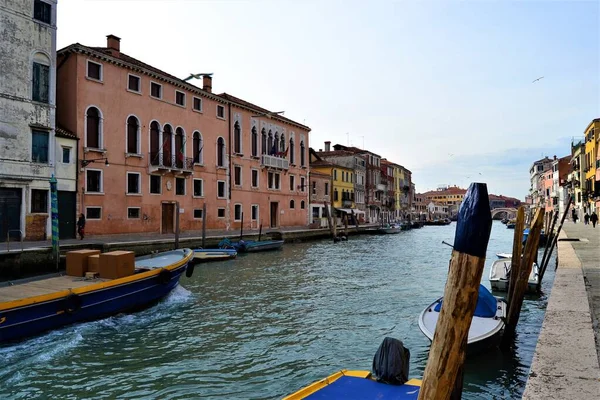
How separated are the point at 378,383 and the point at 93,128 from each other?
18.8 meters

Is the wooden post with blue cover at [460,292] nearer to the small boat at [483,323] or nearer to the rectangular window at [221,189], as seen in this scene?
the small boat at [483,323]

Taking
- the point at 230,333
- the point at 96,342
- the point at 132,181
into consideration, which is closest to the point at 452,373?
the point at 230,333

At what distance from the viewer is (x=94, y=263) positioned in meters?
8.85

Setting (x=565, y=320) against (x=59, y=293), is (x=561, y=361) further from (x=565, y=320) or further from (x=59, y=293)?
(x=59, y=293)

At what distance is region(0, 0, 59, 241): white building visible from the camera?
15766 mm

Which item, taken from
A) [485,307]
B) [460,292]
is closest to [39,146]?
[485,307]

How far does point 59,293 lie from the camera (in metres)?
7.42

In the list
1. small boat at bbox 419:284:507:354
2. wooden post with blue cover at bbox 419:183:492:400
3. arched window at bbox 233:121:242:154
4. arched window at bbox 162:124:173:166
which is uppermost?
arched window at bbox 233:121:242:154

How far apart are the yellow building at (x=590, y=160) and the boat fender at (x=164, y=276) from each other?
119ft

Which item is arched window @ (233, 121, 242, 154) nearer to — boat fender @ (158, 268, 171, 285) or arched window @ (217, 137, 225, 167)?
arched window @ (217, 137, 225, 167)

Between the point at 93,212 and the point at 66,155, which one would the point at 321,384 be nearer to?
the point at 66,155

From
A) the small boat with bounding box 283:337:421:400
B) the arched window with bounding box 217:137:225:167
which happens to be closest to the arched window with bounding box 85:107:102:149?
the arched window with bounding box 217:137:225:167

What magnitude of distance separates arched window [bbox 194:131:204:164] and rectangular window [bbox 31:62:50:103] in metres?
9.01

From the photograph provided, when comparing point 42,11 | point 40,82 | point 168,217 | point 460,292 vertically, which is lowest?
point 460,292
